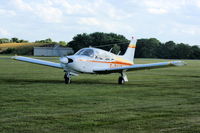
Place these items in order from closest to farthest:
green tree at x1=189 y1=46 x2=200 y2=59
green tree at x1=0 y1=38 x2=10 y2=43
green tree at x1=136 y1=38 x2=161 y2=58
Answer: green tree at x1=189 y1=46 x2=200 y2=59 < green tree at x1=136 y1=38 x2=161 y2=58 < green tree at x1=0 y1=38 x2=10 y2=43

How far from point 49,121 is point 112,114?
1.80 meters

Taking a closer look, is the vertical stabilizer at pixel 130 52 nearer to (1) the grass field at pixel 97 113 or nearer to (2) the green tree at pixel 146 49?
(1) the grass field at pixel 97 113

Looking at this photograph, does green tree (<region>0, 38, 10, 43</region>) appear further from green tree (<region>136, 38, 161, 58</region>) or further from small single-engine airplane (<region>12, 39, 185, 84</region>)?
small single-engine airplane (<region>12, 39, 185, 84</region>)

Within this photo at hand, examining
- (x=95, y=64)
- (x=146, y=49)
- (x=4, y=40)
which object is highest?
(x=4, y=40)

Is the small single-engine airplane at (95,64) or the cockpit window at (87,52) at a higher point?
the cockpit window at (87,52)

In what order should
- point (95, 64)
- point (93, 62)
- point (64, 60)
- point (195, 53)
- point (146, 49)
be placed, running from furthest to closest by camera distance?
point (146, 49)
point (195, 53)
point (95, 64)
point (93, 62)
point (64, 60)

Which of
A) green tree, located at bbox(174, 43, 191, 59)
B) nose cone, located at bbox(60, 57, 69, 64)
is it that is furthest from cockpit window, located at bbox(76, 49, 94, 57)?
green tree, located at bbox(174, 43, 191, 59)

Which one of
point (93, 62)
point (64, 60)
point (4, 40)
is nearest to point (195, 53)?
point (93, 62)

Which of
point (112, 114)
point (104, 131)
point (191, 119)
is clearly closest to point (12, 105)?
point (112, 114)

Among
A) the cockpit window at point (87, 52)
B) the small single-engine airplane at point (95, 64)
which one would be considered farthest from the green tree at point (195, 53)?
the cockpit window at point (87, 52)

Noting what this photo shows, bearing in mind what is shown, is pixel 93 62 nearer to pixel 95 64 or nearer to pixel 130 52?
pixel 95 64

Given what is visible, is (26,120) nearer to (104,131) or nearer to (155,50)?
(104,131)

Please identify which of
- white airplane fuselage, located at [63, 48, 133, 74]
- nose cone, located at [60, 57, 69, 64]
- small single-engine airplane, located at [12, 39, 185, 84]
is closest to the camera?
nose cone, located at [60, 57, 69, 64]

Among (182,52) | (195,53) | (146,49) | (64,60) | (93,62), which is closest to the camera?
(64,60)
